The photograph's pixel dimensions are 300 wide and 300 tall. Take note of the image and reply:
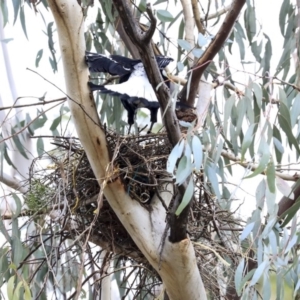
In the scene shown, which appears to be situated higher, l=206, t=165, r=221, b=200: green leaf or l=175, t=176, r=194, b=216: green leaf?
l=206, t=165, r=221, b=200: green leaf

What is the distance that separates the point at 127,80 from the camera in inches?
46.1

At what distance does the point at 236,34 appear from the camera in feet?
5.25

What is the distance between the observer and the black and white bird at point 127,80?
1.05 m

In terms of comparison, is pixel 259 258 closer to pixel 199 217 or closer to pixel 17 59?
pixel 199 217

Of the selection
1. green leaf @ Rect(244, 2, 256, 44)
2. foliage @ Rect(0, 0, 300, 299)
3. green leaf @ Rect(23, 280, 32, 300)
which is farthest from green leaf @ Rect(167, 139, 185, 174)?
green leaf @ Rect(244, 2, 256, 44)

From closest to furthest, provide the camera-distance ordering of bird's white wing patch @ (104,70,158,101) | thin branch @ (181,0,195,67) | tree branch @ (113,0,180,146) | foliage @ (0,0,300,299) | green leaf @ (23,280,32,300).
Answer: tree branch @ (113,0,180,146)
foliage @ (0,0,300,299)
bird's white wing patch @ (104,70,158,101)
green leaf @ (23,280,32,300)
thin branch @ (181,0,195,67)

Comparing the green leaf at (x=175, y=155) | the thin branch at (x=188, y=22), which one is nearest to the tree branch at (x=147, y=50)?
the green leaf at (x=175, y=155)

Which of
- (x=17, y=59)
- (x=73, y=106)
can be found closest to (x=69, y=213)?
(x=73, y=106)

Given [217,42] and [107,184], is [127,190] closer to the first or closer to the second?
Result: [107,184]

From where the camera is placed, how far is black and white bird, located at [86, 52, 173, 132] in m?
1.05

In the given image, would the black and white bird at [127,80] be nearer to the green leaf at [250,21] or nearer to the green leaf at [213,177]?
the green leaf at [213,177]

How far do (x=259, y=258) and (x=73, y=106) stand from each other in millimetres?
409

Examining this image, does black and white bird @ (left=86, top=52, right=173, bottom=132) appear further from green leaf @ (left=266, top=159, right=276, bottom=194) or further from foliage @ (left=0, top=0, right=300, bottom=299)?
green leaf @ (left=266, top=159, right=276, bottom=194)

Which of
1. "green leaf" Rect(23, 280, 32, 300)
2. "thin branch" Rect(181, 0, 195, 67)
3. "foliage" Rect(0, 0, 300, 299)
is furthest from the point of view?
"thin branch" Rect(181, 0, 195, 67)
